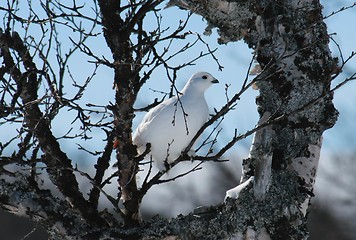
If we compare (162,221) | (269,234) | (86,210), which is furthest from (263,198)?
(86,210)

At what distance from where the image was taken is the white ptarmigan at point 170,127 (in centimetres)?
555

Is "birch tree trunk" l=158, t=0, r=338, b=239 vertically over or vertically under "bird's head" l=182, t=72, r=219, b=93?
under

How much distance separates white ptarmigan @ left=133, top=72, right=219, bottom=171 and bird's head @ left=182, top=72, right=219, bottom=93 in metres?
0.10

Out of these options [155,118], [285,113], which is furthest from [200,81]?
A: [285,113]

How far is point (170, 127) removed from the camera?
5543 mm

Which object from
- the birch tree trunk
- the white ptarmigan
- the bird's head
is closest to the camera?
the birch tree trunk

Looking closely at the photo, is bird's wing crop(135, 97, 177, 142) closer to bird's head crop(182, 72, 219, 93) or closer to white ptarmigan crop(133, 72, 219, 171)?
white ptarmigan crop(133, 72, 219, 171)

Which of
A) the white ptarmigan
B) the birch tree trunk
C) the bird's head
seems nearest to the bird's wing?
the white ptarmigan

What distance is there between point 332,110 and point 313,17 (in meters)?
0.51

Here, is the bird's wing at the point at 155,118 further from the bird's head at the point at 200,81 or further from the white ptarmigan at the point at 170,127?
the bird's head at the point at 200,81

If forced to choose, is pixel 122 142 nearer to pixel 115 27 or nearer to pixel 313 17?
pixel 115 27

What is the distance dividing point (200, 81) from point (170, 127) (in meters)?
0.54

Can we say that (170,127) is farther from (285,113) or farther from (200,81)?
(285,113)

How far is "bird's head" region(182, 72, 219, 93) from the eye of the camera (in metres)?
5.92
